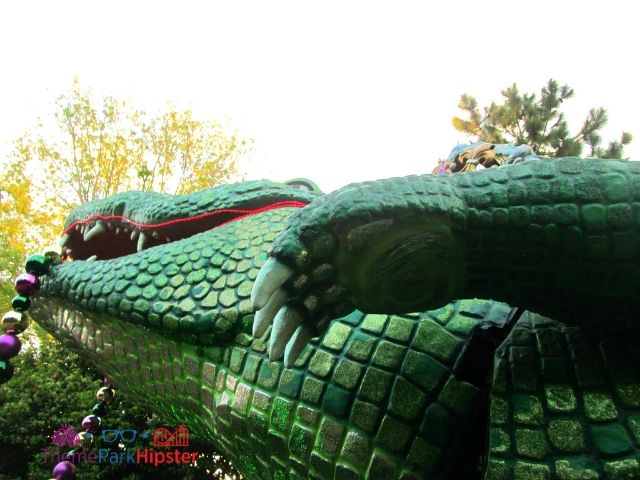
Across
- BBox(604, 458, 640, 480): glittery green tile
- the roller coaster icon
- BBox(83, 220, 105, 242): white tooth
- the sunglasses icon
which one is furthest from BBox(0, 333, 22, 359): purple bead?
the sunglasses icon

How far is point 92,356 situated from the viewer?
203cm

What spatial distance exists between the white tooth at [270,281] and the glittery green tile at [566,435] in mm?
595

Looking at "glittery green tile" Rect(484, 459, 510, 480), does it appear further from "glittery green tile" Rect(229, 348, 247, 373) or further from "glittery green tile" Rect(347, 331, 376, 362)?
"glittery green tile" Rect(229, 348, 247, 373)

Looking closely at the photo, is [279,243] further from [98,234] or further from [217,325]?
[98,234]

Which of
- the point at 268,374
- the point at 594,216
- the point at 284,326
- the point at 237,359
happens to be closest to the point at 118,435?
the point at 237,359

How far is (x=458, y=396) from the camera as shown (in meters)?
1.16

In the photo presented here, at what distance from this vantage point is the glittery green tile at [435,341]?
1203 millimetres

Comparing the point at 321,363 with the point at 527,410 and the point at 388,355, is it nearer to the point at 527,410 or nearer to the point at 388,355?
the point at 388,355

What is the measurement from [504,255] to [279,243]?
0.42 m

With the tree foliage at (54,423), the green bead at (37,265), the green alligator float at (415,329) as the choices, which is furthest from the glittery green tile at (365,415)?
the tree foliage at (54,423)

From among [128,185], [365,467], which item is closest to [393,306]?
[365,467]

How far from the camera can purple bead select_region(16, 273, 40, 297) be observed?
2176mm

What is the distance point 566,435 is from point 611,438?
0.07 m

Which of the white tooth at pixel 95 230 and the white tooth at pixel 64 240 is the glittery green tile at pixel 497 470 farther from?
the white tooth at pixel 64 240
